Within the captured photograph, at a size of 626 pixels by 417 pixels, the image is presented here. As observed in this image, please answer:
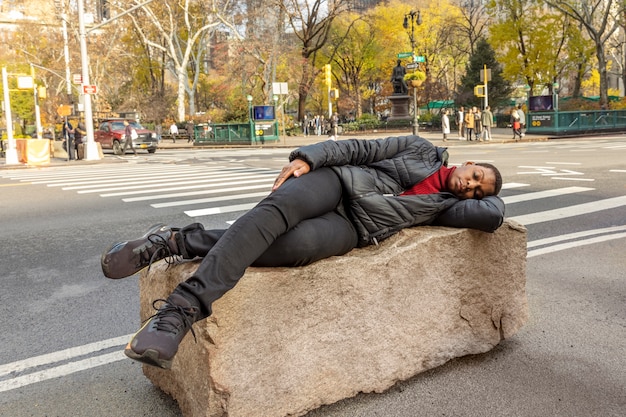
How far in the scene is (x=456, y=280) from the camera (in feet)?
11.6

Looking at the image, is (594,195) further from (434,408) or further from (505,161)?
(434,408)

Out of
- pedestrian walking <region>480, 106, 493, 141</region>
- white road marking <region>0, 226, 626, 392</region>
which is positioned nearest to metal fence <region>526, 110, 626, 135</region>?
pedestrian walking <region>480, 106, 493, 141</region>

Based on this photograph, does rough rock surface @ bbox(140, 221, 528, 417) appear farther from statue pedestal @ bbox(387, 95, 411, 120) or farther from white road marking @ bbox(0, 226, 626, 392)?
statue pedestal @ bbox(387, 95, 411, 120)

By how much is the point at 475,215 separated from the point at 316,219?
0.99m

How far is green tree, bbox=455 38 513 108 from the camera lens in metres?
54.6

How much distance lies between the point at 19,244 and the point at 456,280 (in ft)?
19.2

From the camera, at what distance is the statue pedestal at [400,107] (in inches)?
Result: 1914

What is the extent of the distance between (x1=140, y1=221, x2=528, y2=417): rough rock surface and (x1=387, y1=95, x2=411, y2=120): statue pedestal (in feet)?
151

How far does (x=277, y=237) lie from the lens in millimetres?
2924

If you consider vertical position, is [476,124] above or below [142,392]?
above

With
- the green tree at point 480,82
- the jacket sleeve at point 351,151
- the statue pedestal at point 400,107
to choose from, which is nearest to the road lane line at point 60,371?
the jacket sleeve at point 351,151

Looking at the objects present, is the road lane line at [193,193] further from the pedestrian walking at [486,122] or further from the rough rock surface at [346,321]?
the pedestrian walking at [486,122]

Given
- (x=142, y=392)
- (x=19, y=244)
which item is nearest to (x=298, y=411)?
(x=142, y=392)

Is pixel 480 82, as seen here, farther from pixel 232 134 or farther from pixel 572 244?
pixel 572 244
